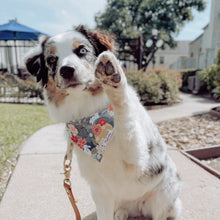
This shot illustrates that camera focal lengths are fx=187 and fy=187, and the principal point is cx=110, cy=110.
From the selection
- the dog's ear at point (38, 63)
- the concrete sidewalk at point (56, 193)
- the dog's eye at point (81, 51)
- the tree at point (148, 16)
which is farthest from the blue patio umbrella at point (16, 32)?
the tree at point (148, 16)

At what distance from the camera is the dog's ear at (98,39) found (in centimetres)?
169

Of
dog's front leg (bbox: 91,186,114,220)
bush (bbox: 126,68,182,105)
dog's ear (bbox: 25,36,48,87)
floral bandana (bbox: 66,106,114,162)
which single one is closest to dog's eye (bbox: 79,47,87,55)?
dog's ear (bbox: 25,36,48,87)

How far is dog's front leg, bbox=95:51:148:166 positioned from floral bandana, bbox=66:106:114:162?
26 cm

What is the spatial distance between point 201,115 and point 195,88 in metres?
8.60

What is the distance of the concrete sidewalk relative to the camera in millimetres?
2117

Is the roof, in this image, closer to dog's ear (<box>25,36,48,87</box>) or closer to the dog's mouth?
dog's ear (<box>25,36,48,87</box>)

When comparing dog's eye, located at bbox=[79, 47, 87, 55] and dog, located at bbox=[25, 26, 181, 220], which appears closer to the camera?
dog, located at bbox=[25, 26, 181, 220]

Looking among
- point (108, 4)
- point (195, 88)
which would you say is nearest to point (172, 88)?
point (195, 88)

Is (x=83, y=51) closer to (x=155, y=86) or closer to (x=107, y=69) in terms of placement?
(x=107, y=69)

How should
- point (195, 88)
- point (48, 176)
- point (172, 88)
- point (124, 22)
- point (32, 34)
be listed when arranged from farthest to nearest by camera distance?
point (124, 22) < point (195, 88) < point (32, 34) < point (172, 88) < point (48, 176)

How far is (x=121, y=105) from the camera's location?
1075mm

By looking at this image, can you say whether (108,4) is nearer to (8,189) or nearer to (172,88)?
(172,88)

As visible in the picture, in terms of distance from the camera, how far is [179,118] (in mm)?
6129

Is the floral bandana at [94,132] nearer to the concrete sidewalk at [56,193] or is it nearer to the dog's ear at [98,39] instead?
the dog's ear at [98,39]
